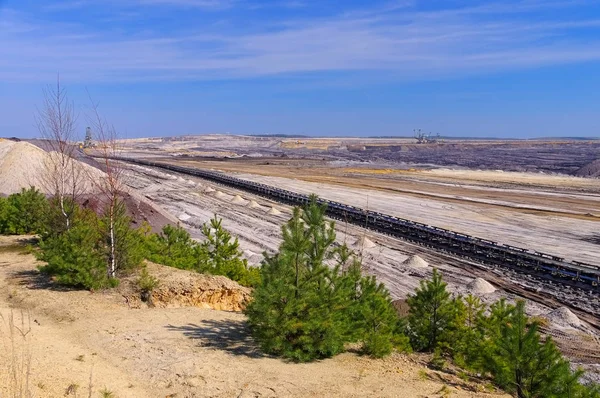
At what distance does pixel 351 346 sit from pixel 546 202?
2047 inches

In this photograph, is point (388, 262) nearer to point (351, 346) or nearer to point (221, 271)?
point (221, 271)

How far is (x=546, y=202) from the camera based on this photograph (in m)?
57.5

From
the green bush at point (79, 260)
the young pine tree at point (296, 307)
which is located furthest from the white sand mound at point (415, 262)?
the young pine tree at point (296, 307)

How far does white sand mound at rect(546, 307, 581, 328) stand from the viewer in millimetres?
20819

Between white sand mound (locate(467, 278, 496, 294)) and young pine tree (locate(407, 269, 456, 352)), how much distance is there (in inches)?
515

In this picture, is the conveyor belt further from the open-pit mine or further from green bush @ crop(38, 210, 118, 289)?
green bush @ crop(38, 210, 118, 289)

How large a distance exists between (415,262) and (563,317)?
9.47 meters

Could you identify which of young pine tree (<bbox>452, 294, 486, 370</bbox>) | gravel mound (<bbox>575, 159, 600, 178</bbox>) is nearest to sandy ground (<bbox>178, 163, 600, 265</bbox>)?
gravel mound (<bbox>575, 159, 600, 178</bbox>)

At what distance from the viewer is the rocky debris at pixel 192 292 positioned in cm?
1416

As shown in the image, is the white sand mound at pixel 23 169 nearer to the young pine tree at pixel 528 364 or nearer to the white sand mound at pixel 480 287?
the white sand mound at pixel 480 287

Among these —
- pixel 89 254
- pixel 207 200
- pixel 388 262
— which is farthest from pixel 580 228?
pixel 89 254

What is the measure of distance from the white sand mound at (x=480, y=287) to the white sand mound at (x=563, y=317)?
3584 millimetres

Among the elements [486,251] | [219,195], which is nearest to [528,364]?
[486,251]

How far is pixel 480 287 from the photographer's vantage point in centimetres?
2544
